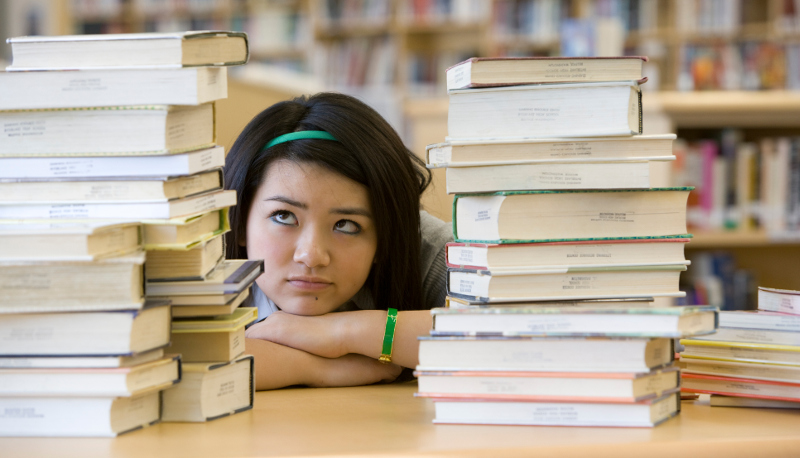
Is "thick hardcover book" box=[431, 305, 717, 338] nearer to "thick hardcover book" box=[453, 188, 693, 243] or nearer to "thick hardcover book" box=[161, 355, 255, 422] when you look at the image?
"thick hardcover book" box=[453, 188, 693, 243]

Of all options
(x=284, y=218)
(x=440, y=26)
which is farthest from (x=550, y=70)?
(x=440, y=26)

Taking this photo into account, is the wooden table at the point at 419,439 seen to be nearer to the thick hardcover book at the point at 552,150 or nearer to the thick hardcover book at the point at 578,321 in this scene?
the thick hardcover book at the point at 578,321

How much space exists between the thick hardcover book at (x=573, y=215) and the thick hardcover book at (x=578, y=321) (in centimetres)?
9

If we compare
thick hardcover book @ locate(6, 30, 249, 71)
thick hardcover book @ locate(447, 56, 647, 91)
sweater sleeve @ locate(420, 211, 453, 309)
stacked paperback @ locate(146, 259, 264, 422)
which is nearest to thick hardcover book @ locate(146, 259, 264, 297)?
stacked paperback @ locate(146, 259, 264, 422)

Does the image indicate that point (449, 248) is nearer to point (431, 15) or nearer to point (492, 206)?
point (492, 206)

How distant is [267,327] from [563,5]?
151 inches

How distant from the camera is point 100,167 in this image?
75 centimetres

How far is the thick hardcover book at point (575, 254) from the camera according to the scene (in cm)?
78

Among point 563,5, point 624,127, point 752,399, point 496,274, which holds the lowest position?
point 752,399

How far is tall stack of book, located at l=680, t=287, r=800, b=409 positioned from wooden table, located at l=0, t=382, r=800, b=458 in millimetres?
17

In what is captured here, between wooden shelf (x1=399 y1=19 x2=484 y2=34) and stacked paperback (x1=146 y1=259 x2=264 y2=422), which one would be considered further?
wooden shelf (x1=399 y1=19 x2=484 y2=34)

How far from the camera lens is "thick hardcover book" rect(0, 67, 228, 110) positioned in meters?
0.73

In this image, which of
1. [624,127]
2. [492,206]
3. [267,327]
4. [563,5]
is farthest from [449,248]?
[563,5]

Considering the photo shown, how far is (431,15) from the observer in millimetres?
4734
